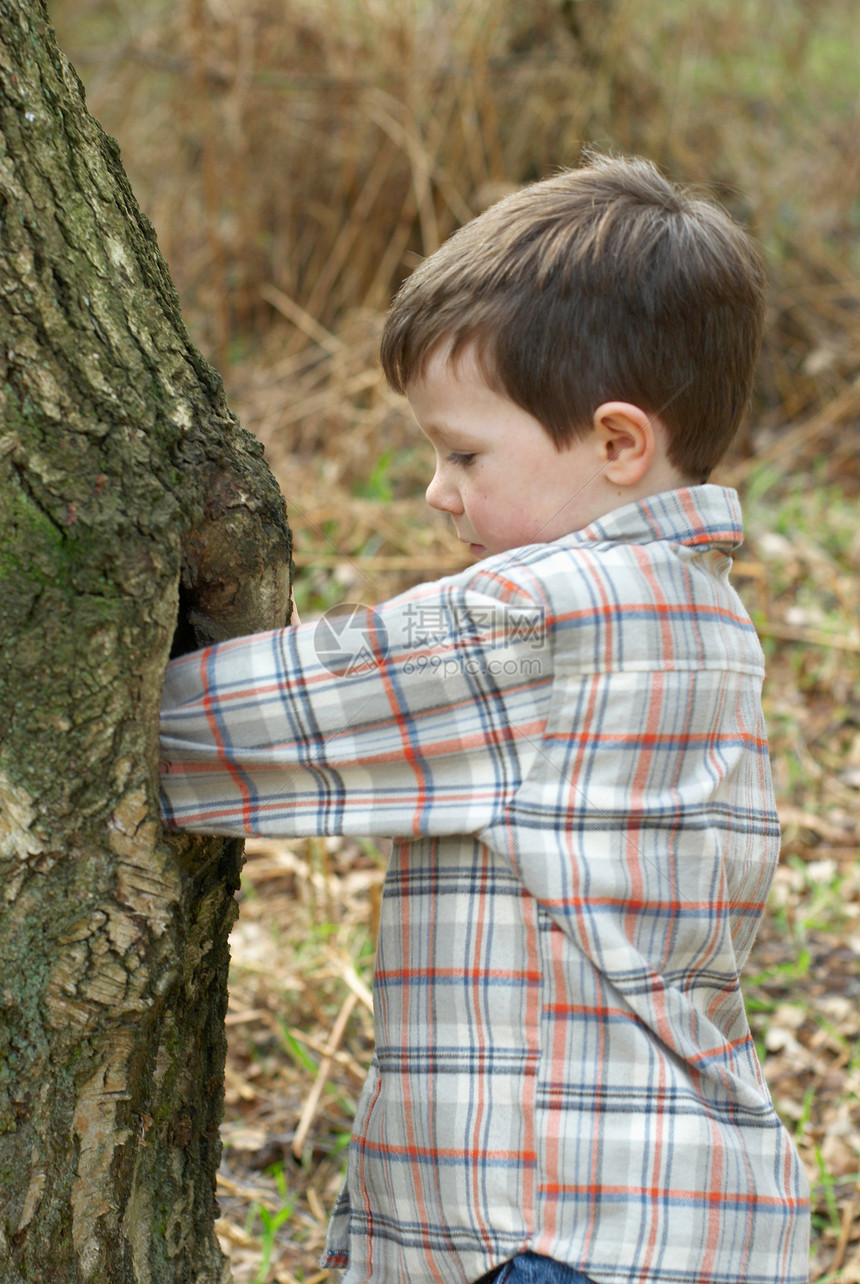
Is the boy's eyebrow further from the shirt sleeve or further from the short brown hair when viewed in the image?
the shirt sleeve

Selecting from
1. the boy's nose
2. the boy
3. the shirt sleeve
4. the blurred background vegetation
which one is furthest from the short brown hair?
the blurred background vegetation

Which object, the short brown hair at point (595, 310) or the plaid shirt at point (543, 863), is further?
the short brown hair at point (595, 310)

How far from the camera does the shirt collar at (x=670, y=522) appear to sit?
3.90 feet

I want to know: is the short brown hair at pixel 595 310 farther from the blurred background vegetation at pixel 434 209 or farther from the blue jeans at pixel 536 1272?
the blurred background vegetation at pixel 434 209

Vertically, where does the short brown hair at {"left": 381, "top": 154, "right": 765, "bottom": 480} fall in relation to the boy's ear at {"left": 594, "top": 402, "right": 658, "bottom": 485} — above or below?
above

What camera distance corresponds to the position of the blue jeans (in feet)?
3.54

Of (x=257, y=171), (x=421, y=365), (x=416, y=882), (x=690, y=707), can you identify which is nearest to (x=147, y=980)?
(x=416, y=882)

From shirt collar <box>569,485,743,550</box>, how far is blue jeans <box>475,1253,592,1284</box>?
2.40 ft

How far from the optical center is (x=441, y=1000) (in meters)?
1.16

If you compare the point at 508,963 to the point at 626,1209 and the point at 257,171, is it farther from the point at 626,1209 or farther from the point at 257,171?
the point at 257,171

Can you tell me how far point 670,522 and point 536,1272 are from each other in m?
0.78

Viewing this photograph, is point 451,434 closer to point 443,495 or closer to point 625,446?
point 443,495

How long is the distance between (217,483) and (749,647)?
2.04 feet

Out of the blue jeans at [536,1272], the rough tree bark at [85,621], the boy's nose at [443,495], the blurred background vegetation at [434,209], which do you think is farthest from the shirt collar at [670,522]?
the blurred background vegetation at [434,209]
